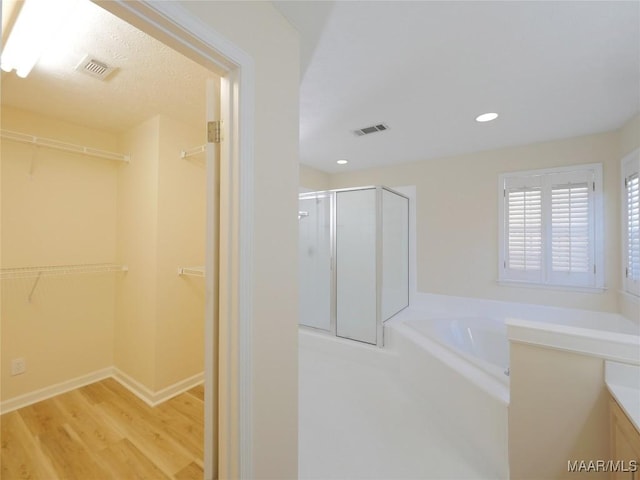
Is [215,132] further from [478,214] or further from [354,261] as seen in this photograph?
[478,214]

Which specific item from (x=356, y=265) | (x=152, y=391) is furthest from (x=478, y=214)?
(x=152, y=391)

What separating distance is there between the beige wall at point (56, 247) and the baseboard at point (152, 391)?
10.5 inches

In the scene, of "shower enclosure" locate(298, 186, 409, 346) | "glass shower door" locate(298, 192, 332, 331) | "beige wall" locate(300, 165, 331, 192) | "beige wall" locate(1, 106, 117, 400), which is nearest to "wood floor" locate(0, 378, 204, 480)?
"beige wall" locate(1, 106, 117, 400)

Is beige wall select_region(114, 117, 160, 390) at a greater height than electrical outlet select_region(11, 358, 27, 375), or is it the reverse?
beige wall select_region(114, 117, 160, 390)

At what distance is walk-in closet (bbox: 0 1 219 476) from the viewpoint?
2.01 metres

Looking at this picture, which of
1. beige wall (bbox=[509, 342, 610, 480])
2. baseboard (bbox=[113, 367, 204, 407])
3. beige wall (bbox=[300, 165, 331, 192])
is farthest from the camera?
beige wall (bbox=[300, 165, 331, 192])

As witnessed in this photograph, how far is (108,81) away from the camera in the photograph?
1.73 m

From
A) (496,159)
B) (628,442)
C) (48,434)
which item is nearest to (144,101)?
(48,434)

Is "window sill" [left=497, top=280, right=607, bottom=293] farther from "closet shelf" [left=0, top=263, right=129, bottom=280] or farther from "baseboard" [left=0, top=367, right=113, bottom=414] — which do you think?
"baseboard" [left=0, top=367, right=113, bottom=414]

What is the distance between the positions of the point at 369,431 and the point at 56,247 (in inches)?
111

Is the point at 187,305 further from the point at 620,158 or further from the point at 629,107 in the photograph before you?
the point at 620,158

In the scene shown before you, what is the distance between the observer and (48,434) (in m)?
1.81

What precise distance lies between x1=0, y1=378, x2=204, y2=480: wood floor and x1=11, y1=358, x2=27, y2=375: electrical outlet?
0.27 metres

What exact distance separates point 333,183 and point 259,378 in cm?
343
